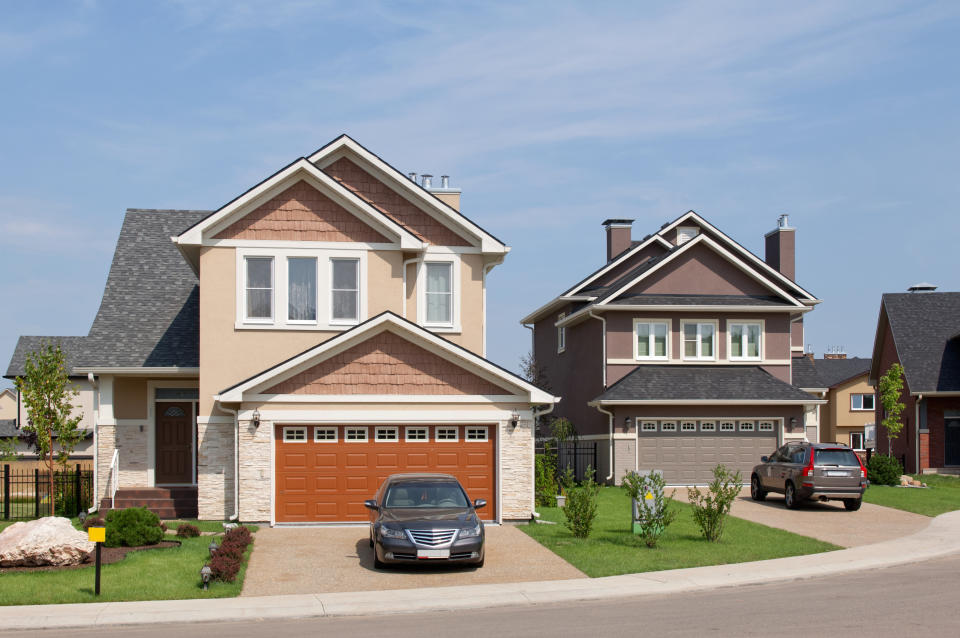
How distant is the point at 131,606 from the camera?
1397 centimetres

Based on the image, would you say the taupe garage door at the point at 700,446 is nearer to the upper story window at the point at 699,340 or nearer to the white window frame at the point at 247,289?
the upper story window at the point at 699,340

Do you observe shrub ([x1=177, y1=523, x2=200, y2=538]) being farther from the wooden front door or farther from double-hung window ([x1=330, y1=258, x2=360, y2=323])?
double-hung window ([x1=330, y1=258, x2=360, y2=323])

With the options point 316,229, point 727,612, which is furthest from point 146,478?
point 727,612

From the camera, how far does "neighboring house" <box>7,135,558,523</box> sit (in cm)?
2255

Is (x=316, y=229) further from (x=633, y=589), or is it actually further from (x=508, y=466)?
(x=633, y=589)

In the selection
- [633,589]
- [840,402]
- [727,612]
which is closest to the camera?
[727,612]

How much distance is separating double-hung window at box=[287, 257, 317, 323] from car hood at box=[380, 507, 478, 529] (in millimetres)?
7998

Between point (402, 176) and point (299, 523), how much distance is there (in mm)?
9246

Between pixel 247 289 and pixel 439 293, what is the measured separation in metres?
4.95

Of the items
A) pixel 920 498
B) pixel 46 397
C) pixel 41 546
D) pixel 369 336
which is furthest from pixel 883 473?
pixel 41 546

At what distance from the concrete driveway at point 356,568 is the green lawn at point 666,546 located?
1.63ft

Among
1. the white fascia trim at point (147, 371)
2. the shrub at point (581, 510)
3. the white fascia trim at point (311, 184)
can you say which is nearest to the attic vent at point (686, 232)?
the white fascia trim at point (311, 184)

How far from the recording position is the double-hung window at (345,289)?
2444 cm

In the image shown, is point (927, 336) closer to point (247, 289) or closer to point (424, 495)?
point (247, 289)
